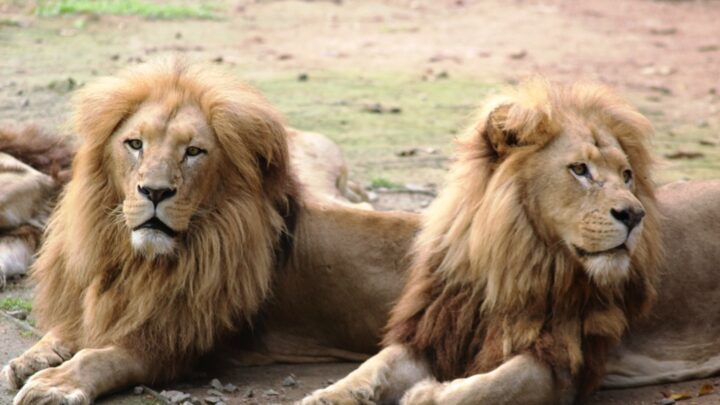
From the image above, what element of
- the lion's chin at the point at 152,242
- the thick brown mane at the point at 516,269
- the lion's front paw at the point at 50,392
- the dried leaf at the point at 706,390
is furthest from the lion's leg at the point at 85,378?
the dried leaf at the point at 706,390

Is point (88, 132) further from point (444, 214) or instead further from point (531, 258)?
point (531, 258)

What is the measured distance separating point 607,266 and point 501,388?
0.47m

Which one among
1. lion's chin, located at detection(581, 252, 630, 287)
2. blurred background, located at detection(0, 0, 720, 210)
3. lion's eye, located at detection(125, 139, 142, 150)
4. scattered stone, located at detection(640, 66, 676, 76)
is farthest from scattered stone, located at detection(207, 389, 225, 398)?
scattered stone, located at detection(640, 66, 676, 76)

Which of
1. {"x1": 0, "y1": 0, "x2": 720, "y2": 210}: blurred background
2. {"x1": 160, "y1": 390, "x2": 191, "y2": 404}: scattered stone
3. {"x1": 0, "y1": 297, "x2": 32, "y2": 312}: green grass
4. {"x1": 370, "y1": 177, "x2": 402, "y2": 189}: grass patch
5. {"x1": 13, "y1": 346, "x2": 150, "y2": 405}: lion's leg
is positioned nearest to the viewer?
{"x1": 13, "y1": 346, "x2": 150, "y2": 405}: lion's leg

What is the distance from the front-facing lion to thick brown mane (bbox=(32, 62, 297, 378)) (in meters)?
0.59

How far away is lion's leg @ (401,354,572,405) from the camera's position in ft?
13.5

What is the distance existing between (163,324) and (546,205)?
131cm

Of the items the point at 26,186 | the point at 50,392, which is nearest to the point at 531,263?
the point at 50,392

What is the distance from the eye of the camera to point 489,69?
11.3 m

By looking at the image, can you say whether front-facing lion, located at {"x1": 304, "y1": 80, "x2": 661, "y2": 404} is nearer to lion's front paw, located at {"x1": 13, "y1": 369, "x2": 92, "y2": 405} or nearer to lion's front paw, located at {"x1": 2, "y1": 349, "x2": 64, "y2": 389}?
lion's front paw, located at {"x1": 13, "y1": 369, "x2": 92, "y2": 405}

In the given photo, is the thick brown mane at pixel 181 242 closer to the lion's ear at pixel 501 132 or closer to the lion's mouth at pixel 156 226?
the lion's mouth at pixel 156 226

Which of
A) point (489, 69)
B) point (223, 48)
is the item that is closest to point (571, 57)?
point (489, 69)

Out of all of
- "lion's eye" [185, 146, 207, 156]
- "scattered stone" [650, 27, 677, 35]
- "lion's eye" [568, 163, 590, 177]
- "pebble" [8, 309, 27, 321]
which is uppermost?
"lion's eye" [568, 163, 590, 177]

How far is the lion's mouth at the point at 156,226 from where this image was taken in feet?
14.7
